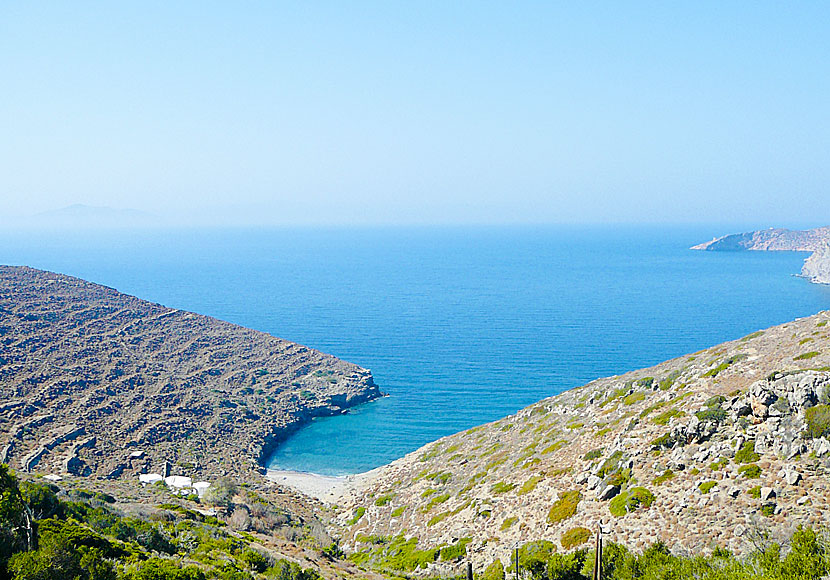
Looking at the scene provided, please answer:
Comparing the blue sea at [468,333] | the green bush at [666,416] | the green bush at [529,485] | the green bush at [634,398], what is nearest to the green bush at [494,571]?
the green bush at [529,485]

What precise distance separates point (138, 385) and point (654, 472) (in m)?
70.9

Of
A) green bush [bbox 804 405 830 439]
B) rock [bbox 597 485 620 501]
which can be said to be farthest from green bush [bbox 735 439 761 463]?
rock [bbox 597 485 620 501]

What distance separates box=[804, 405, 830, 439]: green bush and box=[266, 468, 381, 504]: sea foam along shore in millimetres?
38590

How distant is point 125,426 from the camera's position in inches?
2451

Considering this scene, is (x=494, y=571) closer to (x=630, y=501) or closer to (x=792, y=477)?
(x=630, y=501)

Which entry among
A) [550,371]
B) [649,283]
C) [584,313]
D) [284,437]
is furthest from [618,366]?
[649,283]

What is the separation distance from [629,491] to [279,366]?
254ft

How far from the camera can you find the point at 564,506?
26234 millimetres

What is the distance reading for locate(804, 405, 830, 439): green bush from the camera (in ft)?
69.5

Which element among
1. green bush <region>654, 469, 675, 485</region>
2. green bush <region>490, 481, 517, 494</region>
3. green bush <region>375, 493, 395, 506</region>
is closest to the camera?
green bush <region>654, 469, 675, 485</region>

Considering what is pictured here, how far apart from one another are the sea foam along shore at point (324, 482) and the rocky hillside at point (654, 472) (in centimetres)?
867

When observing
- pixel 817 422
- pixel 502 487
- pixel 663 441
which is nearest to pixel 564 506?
pixel 663 441

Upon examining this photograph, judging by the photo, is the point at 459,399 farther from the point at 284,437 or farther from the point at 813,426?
the point at 813,426

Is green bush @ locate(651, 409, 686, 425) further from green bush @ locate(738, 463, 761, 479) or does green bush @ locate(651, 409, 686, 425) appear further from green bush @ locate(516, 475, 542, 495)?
green bush @ locate(516, 475, 542, 495)
